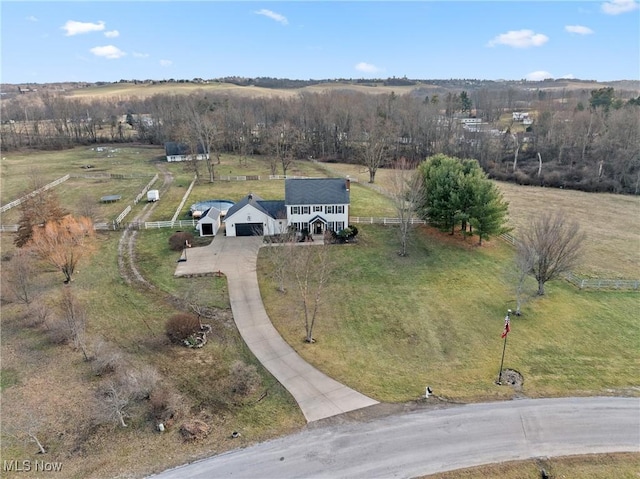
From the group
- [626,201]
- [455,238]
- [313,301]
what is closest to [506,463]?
[313,301]

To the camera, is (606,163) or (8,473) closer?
(8,473)

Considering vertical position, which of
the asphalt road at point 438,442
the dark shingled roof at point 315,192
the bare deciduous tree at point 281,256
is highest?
the dark shingled roof at point 315,192

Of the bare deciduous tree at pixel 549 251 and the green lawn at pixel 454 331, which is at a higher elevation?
the bare deciduous tree at pixel 549 251

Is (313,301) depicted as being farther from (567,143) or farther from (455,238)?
(567,143)

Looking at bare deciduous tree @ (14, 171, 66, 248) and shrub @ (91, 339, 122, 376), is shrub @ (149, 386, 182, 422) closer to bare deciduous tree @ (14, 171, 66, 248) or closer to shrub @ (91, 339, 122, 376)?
shrub @ (91, 339, 122, 376)

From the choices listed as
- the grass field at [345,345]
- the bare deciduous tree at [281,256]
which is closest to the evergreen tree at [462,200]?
the grass field at [345,345]

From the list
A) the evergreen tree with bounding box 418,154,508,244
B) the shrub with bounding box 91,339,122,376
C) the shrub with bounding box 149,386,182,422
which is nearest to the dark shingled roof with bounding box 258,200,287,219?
the evergreen tree with bounding box 418,154,508,244

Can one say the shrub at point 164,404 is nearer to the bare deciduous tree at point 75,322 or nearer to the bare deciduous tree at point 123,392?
the bare deciduous tree at point 123,392
